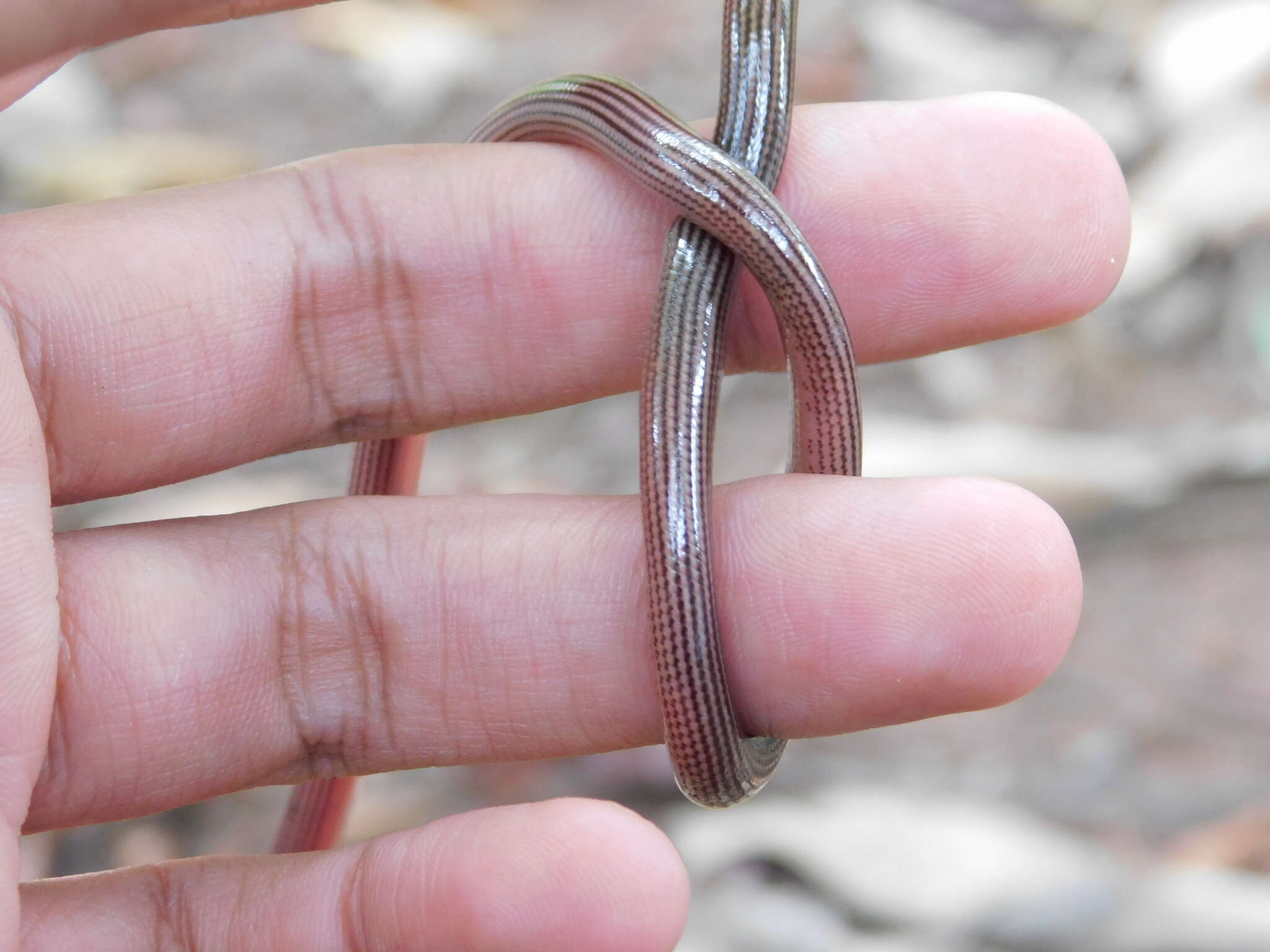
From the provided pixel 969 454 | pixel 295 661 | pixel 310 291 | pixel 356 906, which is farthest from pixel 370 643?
pixel 969 454

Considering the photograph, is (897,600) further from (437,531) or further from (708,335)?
(437,531)

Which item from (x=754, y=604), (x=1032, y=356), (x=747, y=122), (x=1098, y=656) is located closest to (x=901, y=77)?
(x=1032, y=356)

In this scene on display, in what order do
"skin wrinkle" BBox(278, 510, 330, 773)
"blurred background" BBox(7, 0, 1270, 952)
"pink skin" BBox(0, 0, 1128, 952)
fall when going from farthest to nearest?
"blurred background" BBox(7, 0, 1270, 952) → "skin wrinkle" BBox(278, 510, 330, 773) → "pink skin" BBox(0, 0, 1128, 952)

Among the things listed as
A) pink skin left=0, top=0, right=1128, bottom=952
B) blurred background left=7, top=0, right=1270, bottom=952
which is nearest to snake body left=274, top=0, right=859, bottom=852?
pink skin left=0, top=0, right=1128, bottom=952

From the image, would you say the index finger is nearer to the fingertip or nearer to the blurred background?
the fingertip

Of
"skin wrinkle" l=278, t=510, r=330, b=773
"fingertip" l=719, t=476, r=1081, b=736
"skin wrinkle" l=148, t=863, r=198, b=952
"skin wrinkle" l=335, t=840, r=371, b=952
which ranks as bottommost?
"skin wrinkle" l=148, t=863, r=198, b=952

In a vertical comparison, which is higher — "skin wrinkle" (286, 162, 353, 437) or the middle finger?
"skin wrinkle" (286, 162, 353, 437)
